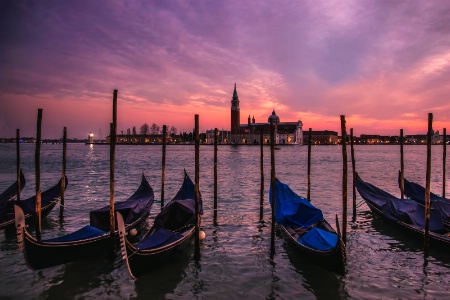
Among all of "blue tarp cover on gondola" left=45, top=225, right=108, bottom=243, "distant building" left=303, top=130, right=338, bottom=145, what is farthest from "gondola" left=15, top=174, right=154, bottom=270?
"distant building" left=303, top=130, right=338, bottom=145

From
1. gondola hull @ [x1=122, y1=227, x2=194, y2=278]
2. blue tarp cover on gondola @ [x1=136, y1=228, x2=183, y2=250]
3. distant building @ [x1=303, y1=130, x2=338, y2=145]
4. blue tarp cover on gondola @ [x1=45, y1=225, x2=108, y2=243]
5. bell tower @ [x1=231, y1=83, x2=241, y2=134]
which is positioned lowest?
gondola hull @ [x1=122, y1=227, x2=194, y2=278]

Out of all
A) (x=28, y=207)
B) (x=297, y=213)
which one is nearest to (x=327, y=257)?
(x=297, y=213)

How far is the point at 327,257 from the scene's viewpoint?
261 inches

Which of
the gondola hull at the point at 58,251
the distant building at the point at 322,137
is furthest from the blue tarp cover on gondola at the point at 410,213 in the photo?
the distant building at the point at 322,137

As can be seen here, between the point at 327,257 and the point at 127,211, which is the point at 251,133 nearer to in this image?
the point at 127,211

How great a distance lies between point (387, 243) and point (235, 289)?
4929 mm

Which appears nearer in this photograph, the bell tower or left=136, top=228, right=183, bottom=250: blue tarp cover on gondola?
left=136, top=228, right=183, bottom=250: blue tarp cover on gondola

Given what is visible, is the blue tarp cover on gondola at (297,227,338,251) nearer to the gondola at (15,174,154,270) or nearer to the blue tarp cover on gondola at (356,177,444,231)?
the blue tarp cover on gondola at (356,177,444,231)

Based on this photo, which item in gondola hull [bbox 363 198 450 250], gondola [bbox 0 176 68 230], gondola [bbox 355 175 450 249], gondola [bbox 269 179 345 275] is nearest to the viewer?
gondola [bbox 269 179 345 275]

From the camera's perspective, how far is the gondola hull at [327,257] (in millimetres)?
6395

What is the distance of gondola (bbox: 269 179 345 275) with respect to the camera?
6555 millimetres

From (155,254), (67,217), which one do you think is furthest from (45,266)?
(67,217)

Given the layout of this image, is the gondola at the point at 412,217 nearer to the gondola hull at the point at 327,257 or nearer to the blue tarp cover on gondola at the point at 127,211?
the gondola hull at the point at 327,257

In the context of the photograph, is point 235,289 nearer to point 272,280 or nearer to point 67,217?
point 272,280
